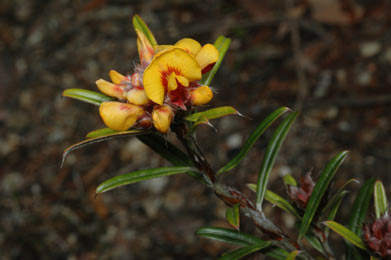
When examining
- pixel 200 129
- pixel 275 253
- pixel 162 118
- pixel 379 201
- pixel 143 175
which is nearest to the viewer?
pixel 162 118

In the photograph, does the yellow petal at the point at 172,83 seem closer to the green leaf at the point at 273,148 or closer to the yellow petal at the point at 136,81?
the yellow petal at the point at 136,81

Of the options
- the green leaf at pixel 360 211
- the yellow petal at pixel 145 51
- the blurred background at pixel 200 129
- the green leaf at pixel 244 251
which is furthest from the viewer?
the blurred background at pixel 200 129

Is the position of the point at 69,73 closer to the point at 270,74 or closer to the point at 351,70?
the point at 270,74

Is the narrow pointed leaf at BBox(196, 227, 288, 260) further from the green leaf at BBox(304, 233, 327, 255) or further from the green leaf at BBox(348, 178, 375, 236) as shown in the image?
the green leaf at BBox(348, 178, 375, 236)

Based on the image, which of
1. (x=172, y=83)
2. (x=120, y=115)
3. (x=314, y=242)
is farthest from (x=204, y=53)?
(x=314, y=242)

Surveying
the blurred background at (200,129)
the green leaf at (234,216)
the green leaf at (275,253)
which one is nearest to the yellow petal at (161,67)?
the green leaf at (234,216)

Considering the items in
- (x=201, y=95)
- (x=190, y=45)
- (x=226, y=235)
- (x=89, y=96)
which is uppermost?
(x=190, y=45)

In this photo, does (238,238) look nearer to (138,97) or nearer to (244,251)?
(244,251)
